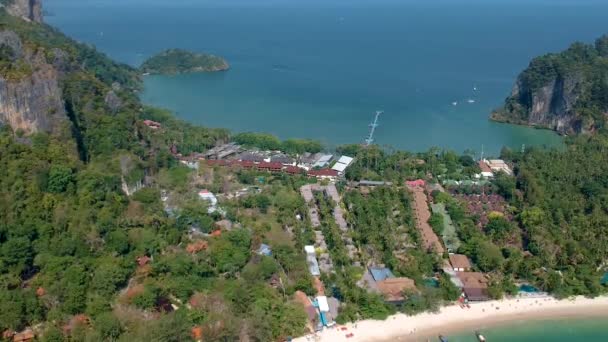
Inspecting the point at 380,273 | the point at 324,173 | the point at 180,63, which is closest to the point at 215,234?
the point at 380,273

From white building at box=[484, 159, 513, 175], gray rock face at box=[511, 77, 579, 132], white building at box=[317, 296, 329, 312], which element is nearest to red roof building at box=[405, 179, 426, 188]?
white building at box=[484, 159, 513, 175]

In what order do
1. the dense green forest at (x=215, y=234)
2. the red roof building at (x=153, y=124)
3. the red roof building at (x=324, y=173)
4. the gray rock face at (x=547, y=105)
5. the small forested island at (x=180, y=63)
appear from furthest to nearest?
the small forested island at (x=180, y=63) → the gray rock face at (x=547, y=105) → the red roof building at (x=153, y=124) → the red roof building at (x=324, y=173) → the dense green forest at (x=215, y=234)

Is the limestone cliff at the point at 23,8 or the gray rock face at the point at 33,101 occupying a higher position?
the limestone cliff at the point at 23,8

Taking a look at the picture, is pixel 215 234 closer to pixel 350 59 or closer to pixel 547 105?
pixel 547 105

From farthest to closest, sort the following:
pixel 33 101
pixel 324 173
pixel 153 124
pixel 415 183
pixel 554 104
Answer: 1. pixel 554 104
2. pixel 153 124
3. pixel 324 173
4. pixel 415 183
5. pixel 33 101

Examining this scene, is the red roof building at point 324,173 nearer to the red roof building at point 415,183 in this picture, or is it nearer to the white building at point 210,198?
the red roof building at point 415,183

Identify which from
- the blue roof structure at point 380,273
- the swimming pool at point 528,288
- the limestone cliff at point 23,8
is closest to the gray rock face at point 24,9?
the limestone cliff at point 23,8
